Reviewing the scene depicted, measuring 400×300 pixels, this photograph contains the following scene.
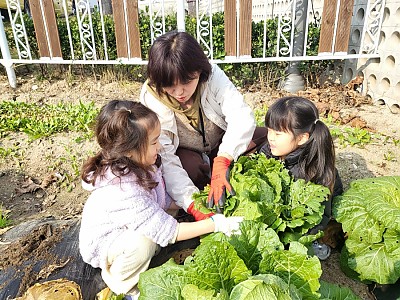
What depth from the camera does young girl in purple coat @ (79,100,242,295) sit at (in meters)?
1.86

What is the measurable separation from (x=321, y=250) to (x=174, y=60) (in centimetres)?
169

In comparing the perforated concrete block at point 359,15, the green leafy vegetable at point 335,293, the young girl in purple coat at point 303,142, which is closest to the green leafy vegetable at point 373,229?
the young girl in purple coat at point 303,142

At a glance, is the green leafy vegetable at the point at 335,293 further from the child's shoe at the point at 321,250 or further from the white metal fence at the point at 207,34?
the white metal fence at the point at 207,34

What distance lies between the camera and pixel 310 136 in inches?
90.1

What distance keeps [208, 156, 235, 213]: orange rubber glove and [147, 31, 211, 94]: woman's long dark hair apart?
2.06 ft

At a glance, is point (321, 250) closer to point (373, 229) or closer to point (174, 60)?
point (373, 229)

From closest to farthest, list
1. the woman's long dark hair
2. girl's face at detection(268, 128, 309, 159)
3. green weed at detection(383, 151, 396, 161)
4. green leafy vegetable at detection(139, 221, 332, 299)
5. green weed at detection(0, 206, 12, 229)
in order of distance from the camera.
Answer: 1. green leafy vegetable at detection(139, 221, 332, 299)
2. the woman's long dark hair
3. girl's face at detection(268, 128, 309, 159)
4. green weed at detection(0, 206, 12, 229)
5. green weed at detection(383, 151, 396, 161)

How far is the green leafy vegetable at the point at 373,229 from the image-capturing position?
7.04 feet

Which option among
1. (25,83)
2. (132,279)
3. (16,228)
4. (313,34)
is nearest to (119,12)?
(25,83)

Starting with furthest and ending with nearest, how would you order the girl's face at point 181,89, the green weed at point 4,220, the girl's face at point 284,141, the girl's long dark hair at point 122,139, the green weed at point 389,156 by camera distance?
1. the green weed at point 389,156
2. the green weed at point 4,220
3. the girl's face at point 284,141
4. the girl's face at point 181,89
5. the girl's long dark hair at point 122,139

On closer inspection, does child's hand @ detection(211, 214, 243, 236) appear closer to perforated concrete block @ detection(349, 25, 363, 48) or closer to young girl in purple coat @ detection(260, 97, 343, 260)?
young girl in purple coat @ detection(260, 97, 343, 260)

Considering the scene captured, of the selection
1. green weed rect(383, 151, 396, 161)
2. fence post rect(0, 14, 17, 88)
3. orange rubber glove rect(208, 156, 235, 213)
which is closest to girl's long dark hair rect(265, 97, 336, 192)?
orange rubber glove rect(208, 156, 235, 213)

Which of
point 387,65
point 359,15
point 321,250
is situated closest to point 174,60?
point 321,250

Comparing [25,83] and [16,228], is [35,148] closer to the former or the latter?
[16,228]
